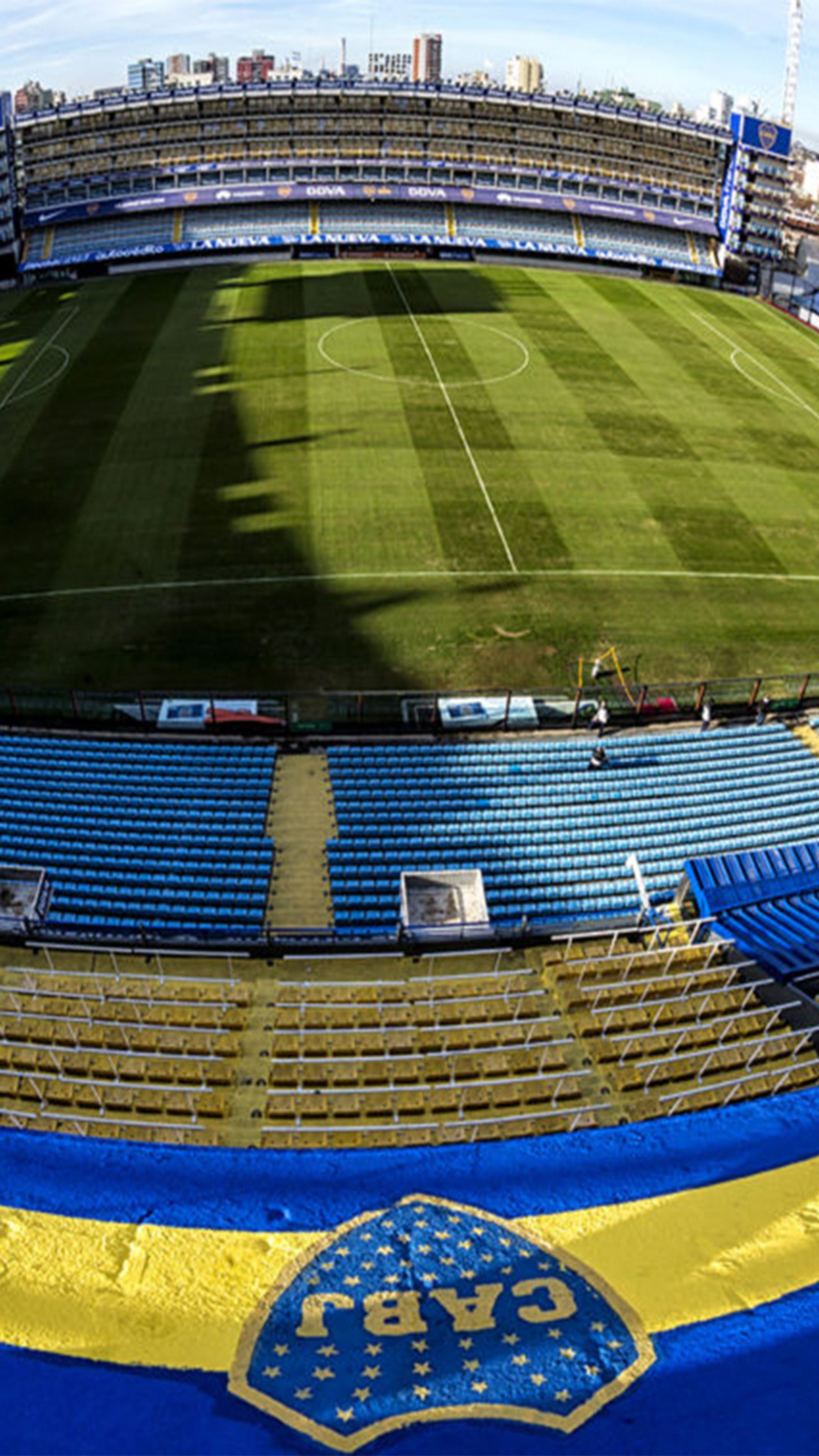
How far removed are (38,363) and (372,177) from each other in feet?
129

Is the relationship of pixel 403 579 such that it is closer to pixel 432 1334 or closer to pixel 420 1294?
pixel 420 1294

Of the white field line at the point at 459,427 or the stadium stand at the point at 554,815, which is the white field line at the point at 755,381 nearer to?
the white field line at the point at 459,427

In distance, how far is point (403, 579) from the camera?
3909 cm

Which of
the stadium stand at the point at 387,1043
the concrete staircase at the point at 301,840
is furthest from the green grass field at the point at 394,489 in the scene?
the stadium stand at the point at 387,1043

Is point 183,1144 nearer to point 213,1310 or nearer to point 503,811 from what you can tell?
point 213,1310

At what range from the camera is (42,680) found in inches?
1299

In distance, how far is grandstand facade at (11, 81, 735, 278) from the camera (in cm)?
7594

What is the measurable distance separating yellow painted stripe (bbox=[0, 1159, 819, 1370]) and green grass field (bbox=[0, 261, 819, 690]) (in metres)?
20.4

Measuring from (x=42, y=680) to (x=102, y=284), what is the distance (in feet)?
Answer: 175

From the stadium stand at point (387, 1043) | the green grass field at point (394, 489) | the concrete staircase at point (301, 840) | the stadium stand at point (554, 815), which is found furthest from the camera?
the green grass field at point (394, 489)

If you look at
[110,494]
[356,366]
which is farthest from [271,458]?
[356,366]

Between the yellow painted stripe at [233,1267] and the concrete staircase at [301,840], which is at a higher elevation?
the concrete staircase at [301,840]

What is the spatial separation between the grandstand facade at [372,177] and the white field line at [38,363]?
13.2 meters

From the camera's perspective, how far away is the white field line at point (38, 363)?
53.5 metres
